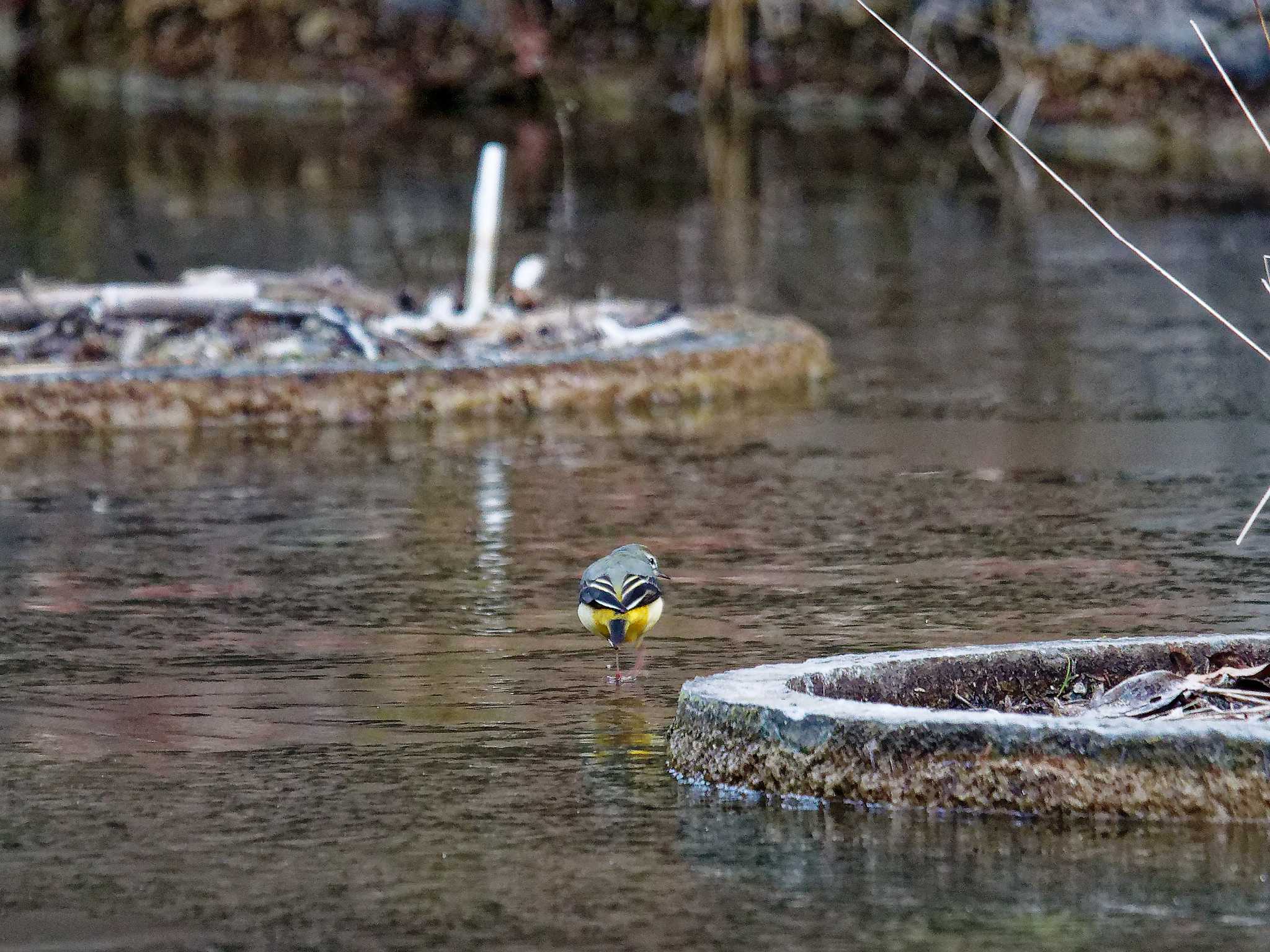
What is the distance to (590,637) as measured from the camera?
354 inches

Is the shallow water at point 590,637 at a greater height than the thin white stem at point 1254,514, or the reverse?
the thin white stem at point 1254,514

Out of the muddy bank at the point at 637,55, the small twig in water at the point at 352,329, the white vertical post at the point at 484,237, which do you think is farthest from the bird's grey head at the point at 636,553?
the muddy bank at the point at 637,55

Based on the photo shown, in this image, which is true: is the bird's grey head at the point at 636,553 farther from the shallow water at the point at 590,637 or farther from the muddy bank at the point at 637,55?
the muddy bank at the point at 637,55

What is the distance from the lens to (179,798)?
22.4ft

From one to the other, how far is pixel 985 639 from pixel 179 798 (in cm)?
286

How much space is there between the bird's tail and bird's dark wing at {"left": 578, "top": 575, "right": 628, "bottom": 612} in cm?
4

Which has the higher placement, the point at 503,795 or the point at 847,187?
the point at 847,187

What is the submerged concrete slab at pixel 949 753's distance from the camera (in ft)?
20.7

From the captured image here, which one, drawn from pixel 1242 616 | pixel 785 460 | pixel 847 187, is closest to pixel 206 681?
pixel 1242 616

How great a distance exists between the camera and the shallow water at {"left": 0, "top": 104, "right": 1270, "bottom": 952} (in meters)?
5.80

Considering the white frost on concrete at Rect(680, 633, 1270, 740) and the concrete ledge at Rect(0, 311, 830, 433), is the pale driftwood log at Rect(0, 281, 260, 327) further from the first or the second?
the white frost on concrete at Rect(680, 633, 1270, 740)

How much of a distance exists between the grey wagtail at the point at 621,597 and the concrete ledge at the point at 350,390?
20.7 ft

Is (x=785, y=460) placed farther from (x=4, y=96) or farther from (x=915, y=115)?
(x=4, y=96)

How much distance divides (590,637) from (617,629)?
3.32ft
